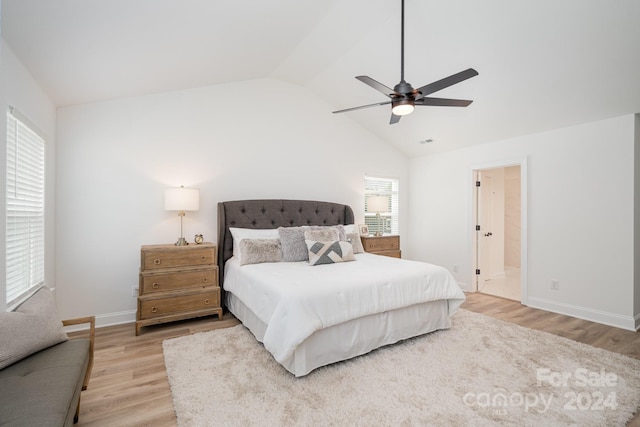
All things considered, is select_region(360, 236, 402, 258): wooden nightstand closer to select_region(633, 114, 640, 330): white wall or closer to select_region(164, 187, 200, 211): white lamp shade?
select_region(164, 187, 200, 211): white lamp shade

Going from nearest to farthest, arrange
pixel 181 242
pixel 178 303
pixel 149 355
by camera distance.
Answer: pixel 149 355
pixel 178 303
pixel 181 242

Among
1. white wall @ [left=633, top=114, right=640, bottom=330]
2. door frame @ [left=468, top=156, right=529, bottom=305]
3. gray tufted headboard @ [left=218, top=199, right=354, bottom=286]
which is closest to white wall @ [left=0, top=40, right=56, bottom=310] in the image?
gray tufted headboard @ [left=218, top=199, right=354, bottom=286]

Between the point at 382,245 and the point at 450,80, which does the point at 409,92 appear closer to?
the point at 450,80

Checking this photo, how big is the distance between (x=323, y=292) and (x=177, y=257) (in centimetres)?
180

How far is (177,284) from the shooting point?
125 inches

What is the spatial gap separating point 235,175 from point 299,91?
5.39 ft

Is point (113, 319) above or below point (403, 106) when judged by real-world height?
below

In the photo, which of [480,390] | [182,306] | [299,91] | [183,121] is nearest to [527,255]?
[480,390]

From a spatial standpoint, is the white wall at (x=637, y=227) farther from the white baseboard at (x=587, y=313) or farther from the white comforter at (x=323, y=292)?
the white comforter at (x=323, y=292)

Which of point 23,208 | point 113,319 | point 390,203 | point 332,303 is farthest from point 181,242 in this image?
point 390,203

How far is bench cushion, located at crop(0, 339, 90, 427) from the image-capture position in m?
1.10

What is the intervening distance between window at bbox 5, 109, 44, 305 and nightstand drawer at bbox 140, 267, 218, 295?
2.68ft

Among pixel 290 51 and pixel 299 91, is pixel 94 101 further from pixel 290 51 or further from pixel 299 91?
pixel 299 91

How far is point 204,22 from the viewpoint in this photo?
238cm
